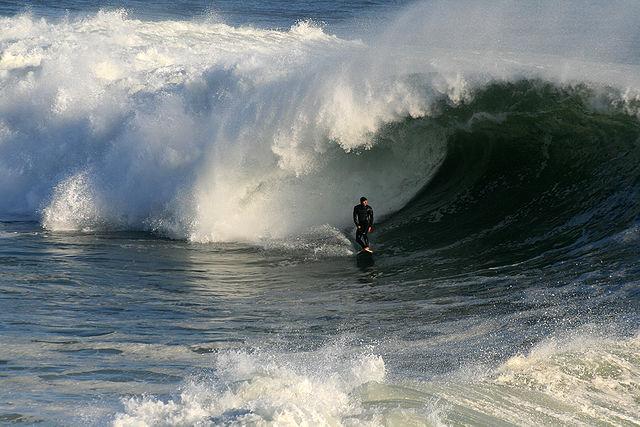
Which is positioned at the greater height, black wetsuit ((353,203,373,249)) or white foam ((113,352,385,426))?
black wetsuit ((353,203,373,249))

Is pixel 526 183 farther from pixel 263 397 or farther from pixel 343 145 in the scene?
pixel 263 397

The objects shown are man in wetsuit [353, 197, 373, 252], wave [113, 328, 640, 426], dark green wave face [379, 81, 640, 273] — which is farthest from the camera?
man in wetsuit [353, 197, 373, 252]

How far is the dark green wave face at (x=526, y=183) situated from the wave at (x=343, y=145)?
3cm

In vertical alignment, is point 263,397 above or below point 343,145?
below

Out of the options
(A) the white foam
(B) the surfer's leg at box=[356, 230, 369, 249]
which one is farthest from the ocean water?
(B) the surfer's leg at box=[356, 230, 369, 249]

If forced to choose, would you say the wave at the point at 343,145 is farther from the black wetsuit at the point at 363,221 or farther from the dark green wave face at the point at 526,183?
the black wetsuit at the point at 363,221

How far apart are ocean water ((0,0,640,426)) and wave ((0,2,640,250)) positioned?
0.04m

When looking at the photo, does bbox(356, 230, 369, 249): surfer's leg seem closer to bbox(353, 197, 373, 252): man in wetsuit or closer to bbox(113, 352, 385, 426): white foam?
bbox(353, 197, 373, 252): man in wetsuit

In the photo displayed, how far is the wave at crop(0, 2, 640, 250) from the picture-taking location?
50.8 ft

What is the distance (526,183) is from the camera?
15.5 metres

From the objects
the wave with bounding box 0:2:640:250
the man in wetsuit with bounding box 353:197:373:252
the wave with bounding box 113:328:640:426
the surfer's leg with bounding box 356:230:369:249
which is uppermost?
the wave with bounding box 0:2:640:250

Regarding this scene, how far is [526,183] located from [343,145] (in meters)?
2.97

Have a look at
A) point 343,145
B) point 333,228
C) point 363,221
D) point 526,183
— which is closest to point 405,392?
point 363,221

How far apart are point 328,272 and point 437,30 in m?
7.11
